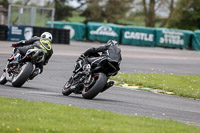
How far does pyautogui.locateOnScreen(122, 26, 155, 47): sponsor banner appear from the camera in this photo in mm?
42562

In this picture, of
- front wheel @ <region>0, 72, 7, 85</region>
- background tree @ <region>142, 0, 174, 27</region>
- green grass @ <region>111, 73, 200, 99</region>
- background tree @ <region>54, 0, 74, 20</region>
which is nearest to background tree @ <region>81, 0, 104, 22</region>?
background tree @ <region>54, 0, 74, 20</region>

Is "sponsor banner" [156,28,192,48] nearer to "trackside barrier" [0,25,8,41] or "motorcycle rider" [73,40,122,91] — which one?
"trackside barrier" [0,25,8,41]

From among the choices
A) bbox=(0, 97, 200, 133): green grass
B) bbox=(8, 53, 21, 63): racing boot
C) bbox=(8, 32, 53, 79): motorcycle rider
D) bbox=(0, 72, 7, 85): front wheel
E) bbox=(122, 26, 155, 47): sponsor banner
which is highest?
bbox=(8, 32, 53, 79): motorcycle rider

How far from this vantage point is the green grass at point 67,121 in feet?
22.7

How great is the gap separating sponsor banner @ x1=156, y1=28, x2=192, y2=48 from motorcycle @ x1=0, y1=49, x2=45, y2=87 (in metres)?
31.2

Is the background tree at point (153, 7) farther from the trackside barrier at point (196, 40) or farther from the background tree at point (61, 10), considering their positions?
the trackside barrier at point (196, 40)

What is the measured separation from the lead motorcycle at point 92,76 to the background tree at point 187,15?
47.6 metres

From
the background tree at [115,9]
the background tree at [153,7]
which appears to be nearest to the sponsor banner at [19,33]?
the background tree at [153,7]

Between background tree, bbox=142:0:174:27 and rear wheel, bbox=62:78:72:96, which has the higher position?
background tree, bbox=142:0:174:27

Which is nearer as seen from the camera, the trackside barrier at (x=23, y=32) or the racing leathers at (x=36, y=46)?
the racing leathers at (x=36, y=46)

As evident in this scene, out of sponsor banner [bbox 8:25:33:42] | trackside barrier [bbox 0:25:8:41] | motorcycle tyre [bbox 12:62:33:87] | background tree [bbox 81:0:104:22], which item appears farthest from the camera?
background tree [bbox 81:0:104:22]

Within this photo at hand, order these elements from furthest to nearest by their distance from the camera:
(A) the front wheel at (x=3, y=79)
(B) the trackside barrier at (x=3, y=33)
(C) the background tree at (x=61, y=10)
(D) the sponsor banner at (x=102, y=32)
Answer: (C) the background tree at (x=61, y=10) < (D) the sponsor banner at (x=102, y=32) < (B) the trackside barrier at (x=3, y=33) < (A) the front wheel at (x=3, y=79)

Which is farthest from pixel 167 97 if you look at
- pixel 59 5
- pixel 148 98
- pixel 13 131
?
pixel 59 5

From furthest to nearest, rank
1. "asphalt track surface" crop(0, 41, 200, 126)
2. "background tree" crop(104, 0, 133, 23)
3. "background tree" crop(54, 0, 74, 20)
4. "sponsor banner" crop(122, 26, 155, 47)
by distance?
"background tree" crop(54, 0, 74, 20) < "background tree" crop(104, 0, 133, 23) < "sponsor banner" crop(122, 26, 155, 47) < "asphalt track surface" crop(0, 41, 200, 126)
